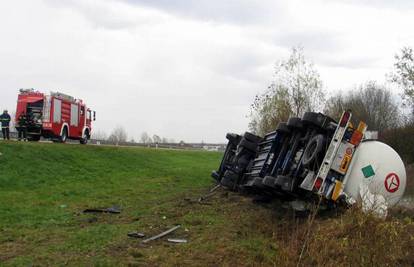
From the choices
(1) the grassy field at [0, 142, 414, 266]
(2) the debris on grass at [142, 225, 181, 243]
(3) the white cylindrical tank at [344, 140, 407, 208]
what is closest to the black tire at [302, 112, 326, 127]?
(3) the white cylindrical tank at [344, 140, 407, 208]

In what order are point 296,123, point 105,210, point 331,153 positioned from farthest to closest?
point 105,210 → point 296,123 → point 331,153

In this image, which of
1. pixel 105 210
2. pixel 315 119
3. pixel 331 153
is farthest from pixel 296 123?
pixel 105 210

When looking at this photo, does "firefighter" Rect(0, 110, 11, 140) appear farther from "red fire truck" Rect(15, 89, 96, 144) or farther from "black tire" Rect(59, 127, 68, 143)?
"black tire" Rect(59, 127, 68, 143)

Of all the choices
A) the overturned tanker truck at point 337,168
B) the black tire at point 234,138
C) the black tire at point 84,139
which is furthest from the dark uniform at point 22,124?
the overturned tanker truck at point 337,168

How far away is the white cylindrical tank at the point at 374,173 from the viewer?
29.9 feet

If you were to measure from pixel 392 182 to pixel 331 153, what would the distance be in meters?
1.31

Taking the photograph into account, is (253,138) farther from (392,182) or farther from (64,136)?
(64,136)

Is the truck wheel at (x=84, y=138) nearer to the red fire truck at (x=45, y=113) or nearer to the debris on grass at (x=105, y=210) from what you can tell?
the red fire truck at (x=45, y=113)

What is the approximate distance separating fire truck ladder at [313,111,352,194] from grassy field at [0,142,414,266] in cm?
64

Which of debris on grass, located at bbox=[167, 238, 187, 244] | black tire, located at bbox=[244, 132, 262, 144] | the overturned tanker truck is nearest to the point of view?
debris on grass, located at bbox=[167, 238, 187, 244]

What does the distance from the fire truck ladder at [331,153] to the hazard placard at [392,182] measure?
1.10m

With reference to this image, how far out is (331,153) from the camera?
8.97m

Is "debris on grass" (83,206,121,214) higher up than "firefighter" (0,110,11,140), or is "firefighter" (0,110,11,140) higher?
"firefighter" (0,110,11,140)

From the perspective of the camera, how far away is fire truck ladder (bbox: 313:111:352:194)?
8820 millimetres
